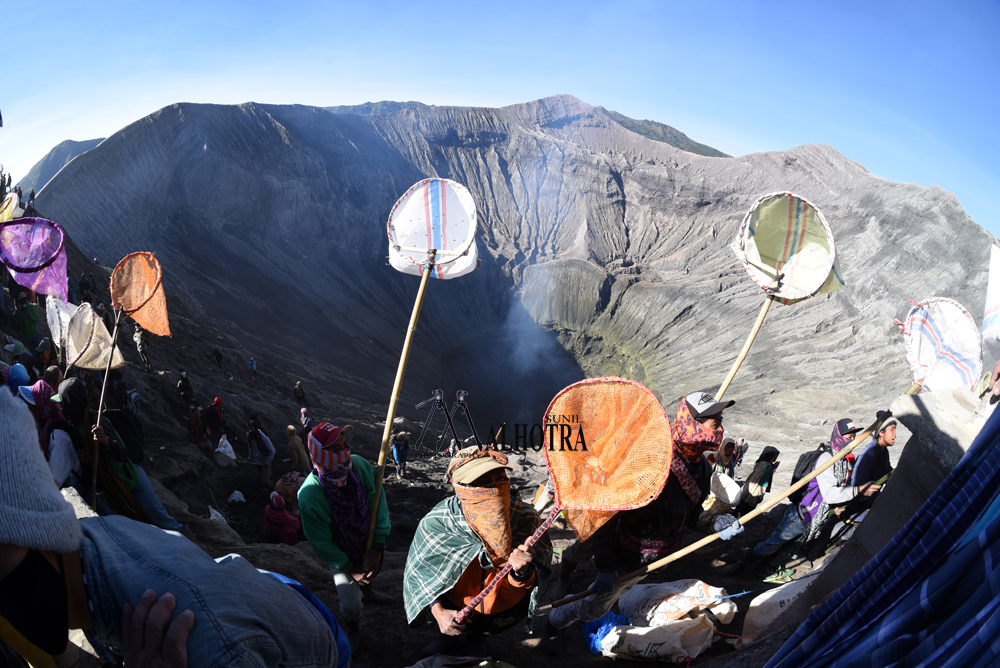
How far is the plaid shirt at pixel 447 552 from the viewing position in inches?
109

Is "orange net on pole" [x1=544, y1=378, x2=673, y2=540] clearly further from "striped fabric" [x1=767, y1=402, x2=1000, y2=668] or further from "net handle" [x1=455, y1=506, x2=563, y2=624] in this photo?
"striped fabric" [x1=767, y1=402, x2=1000, y2=668]

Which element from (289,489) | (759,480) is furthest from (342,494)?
(289,489)

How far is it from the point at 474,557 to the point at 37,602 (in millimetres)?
1995

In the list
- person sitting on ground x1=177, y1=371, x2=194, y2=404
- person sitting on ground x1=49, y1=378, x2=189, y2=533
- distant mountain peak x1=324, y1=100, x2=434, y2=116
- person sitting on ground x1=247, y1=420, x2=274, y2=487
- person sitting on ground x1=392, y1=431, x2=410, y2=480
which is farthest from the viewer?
distant mountain peak x1=324, y1=100, x2=434, y2=116

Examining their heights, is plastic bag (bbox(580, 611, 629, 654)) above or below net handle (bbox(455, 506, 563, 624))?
below

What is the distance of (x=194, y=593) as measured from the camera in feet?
4.11

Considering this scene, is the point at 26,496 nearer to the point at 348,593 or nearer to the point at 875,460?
the point at 348,593

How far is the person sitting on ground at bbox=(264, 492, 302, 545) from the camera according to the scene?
616cm

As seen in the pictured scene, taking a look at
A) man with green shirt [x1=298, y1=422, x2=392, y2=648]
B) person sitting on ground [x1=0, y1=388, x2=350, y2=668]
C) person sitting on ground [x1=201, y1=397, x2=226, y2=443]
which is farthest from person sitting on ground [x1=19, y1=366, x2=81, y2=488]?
person sitting on ground [x1=201, y1=397, x2=226, y2=443]

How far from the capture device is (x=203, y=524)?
5109mm

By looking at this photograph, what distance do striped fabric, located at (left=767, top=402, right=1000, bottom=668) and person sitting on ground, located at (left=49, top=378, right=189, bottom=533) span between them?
4.74m

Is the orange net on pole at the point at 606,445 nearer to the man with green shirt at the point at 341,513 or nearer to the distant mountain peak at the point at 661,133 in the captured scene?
the man with green shirt at the point at 341,513

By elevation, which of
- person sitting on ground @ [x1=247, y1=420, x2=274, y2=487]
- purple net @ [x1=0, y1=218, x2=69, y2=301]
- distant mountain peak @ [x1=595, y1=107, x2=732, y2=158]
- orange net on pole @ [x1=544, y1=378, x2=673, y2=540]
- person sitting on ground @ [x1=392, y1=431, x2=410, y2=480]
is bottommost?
person sitting on ground @ [x1=392, y1=431, x2=410, y2=480]

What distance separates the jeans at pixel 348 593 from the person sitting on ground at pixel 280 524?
3069mm
